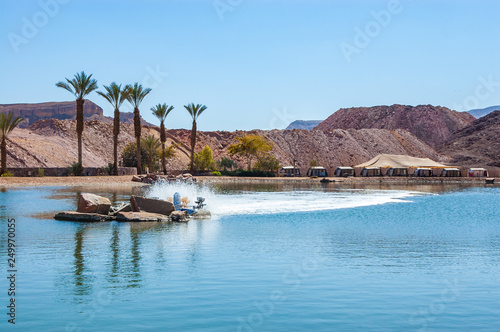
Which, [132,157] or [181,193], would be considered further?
[132,157]

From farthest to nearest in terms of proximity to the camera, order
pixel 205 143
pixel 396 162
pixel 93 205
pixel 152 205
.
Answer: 1. pixel 205 143
2. pixel 396 162
3. pixel 152 205
4. pixel 93 205

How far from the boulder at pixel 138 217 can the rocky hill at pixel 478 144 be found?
127 meters

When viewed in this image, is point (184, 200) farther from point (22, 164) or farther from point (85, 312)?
point (22, 164)

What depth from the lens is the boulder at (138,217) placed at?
2608 cm

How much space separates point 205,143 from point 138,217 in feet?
354

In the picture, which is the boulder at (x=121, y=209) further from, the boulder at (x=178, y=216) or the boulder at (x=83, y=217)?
the boulder at (x=178, y=216)

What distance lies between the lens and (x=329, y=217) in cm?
2989

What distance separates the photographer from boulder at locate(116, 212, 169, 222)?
26.1 meters

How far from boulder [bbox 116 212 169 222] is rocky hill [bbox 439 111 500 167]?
12746 centimetres

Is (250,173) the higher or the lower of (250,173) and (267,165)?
the lower

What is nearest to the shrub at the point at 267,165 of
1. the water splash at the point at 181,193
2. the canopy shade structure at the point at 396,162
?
the canopy shade structure at the point at 396,162

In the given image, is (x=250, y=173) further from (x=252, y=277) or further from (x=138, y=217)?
(x=252, y=277)

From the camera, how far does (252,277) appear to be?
1416 centimetres

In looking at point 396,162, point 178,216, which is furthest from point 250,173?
point 178,216
